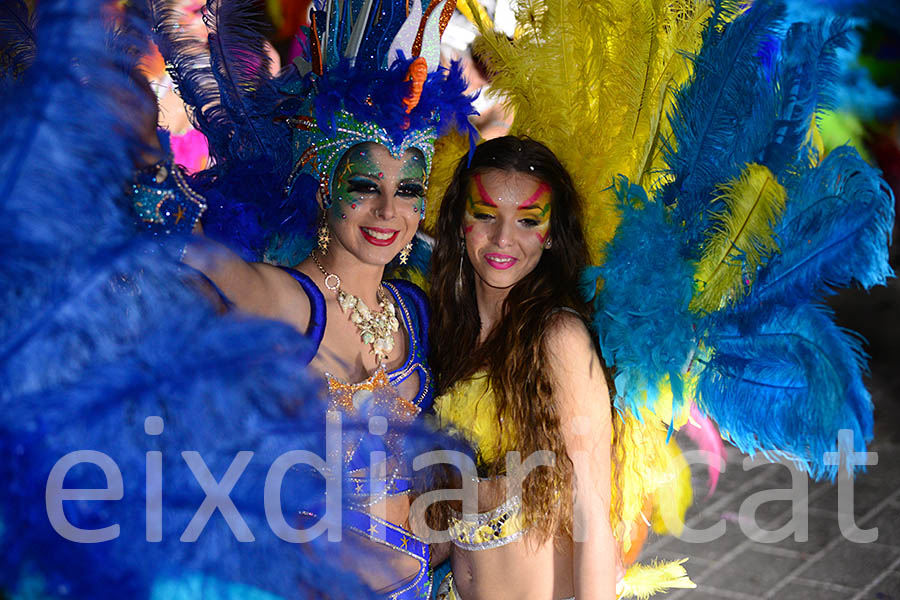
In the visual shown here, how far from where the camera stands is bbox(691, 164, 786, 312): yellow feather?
1.71 metres

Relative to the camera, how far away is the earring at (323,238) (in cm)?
195

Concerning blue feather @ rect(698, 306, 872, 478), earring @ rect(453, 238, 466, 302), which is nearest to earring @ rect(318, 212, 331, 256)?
earring @ rect(453, 238, 466, 302)

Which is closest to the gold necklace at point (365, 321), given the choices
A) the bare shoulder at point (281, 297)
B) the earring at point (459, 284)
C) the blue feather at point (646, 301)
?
the bare shoulder at point (281, 297)

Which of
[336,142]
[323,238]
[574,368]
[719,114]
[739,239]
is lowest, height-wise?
[574,368]

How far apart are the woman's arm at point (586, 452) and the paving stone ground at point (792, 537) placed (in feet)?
6.90

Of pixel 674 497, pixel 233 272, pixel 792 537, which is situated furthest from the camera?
pixel 792 537

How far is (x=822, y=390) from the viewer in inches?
63.6

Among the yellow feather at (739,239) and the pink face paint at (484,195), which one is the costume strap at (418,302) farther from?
the yellow feather at (739,239)

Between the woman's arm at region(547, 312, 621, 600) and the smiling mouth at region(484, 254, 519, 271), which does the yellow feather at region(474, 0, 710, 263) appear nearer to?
the smiling mouth at region(484, 254, 519, 271)

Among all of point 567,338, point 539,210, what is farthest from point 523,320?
point 539,210

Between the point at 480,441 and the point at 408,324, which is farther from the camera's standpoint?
the point at 408,324

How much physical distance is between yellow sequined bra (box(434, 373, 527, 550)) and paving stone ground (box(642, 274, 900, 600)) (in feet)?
7.01

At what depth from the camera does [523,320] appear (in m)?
1.91

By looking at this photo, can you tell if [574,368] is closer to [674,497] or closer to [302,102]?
[674,497]
